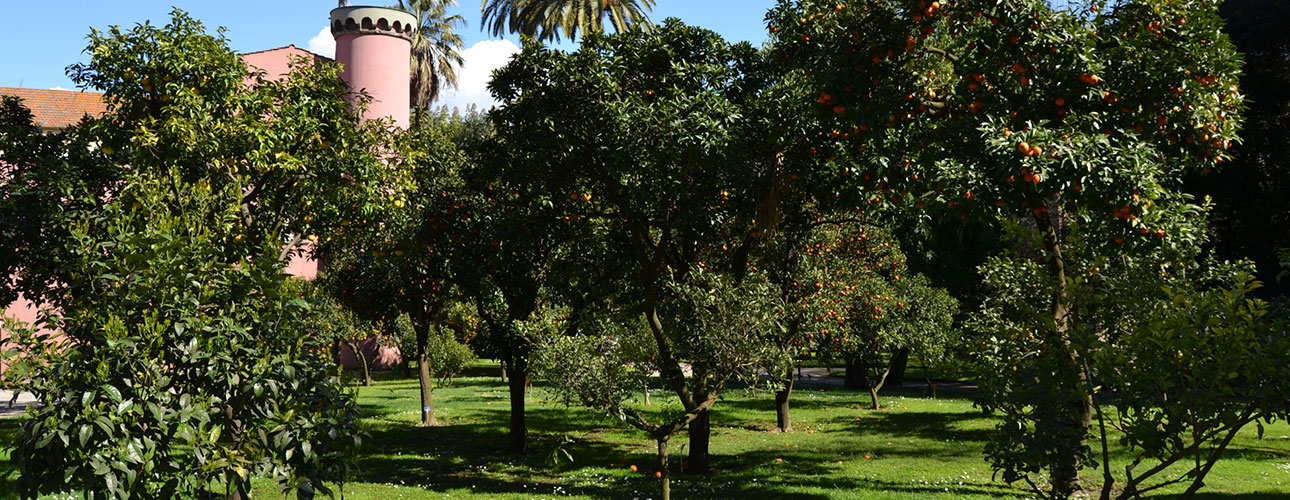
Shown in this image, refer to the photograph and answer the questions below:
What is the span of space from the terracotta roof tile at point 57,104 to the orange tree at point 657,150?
31286 mm

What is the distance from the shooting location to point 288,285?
275 inches

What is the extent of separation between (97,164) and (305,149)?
2.88 metres

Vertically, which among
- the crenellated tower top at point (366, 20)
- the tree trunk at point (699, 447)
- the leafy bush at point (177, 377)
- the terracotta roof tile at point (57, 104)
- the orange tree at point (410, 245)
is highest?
the crenellated tower top at point (366, 20)

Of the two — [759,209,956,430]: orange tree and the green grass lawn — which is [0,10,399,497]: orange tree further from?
[759,209,956,430]: orange tree

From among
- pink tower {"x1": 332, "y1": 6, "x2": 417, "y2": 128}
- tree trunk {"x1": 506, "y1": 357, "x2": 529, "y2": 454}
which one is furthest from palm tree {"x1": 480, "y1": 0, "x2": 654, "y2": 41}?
tree trunk {"x1": 506, "y1": 357, "x2": 529, "y2": 454}

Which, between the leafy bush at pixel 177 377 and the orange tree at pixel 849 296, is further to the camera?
the orange tree at pixel 849 296

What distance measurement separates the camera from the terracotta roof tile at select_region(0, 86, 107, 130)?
36688 mm

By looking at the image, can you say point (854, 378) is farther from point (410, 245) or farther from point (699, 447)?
point (410, 245)

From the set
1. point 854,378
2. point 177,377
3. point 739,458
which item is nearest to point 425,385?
point 739,458

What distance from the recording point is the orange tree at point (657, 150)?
11359mm

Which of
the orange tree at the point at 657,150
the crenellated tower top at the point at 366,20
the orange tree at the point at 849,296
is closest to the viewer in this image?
the orange tree at the point at 657,150

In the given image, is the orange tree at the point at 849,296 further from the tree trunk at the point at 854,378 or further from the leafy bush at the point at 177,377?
the leafy bush at the point at 177,377

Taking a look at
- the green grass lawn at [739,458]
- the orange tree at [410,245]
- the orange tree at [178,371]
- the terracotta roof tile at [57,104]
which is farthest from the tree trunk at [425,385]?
the terracotta roof tile at [57,104]

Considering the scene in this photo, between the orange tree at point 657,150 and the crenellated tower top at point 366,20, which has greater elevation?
the crenellated tower top at point 366,20
